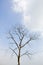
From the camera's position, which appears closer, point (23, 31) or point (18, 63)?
point (18, 63)

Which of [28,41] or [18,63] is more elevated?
[28,41]

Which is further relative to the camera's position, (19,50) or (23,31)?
(23,31)

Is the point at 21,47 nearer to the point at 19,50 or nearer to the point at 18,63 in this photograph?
the point at 19,50

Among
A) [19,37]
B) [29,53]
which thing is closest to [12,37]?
[19,37]

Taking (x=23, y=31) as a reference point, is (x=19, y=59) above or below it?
below

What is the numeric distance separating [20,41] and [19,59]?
453 centimetres

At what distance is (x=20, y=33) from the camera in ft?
152

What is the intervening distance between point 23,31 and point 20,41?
11.0 feet

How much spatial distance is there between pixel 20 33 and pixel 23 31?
3.14ft

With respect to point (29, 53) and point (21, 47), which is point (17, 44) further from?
point (29, 53)

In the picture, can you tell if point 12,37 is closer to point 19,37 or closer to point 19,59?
point 19,37

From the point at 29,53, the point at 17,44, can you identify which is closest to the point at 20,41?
the point at 17,44

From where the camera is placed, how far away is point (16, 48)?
44.2 m

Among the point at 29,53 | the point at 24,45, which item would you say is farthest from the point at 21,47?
the point at 29,53
